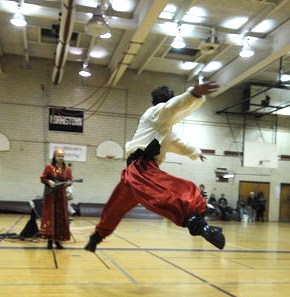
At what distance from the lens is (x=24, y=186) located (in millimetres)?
18156

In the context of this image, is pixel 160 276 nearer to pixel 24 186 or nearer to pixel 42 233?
pixel 42 233

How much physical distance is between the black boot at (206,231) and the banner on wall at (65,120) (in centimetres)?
1556

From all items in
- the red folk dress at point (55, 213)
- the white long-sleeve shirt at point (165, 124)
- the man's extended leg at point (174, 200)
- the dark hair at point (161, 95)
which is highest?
the dark hair at point (161, 95)

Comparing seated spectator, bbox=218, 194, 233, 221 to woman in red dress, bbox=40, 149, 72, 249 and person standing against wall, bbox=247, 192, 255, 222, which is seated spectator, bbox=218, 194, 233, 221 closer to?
person standing against wall, bbox=247, 192, 255, 222

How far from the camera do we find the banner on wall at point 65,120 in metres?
18.6

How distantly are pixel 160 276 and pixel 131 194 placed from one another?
124 centimetres

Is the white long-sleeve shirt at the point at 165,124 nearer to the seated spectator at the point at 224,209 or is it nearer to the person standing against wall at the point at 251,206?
the seated spectator at the point at 224,209

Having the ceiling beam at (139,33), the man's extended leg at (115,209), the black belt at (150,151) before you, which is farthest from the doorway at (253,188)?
the black belt at (150,151)

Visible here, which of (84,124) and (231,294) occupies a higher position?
(84,124)

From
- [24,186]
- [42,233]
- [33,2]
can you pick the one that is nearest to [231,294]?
[42,233]

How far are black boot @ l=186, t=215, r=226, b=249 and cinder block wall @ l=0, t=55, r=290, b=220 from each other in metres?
15.5

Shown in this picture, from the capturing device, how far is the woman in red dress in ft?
22.5

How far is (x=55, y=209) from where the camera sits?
6969 millimetres

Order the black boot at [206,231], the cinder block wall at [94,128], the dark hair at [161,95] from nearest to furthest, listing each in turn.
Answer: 1. the black boot at [206,231]
2. the dark hair at [161,95]
3. the cinder block wall at [94,128]
